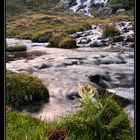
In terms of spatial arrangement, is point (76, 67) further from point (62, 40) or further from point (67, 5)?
point (67, 5)

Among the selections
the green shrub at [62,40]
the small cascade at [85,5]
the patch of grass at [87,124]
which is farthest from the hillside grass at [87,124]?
the small cascade at [85,5]

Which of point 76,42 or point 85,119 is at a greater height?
point 76,42

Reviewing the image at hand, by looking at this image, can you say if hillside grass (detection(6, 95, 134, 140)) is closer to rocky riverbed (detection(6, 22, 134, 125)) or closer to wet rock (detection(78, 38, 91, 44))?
rocky riverbed (detection(6, 22, 134, 125))

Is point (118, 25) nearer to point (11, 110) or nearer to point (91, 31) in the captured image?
point (91, 31)

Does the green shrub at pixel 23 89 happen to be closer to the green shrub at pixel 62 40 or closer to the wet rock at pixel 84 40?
the green shrub at pixel 62 40

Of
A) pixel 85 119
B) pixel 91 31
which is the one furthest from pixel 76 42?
pixel 85 119

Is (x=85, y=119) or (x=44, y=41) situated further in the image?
(x=44, y=41)
